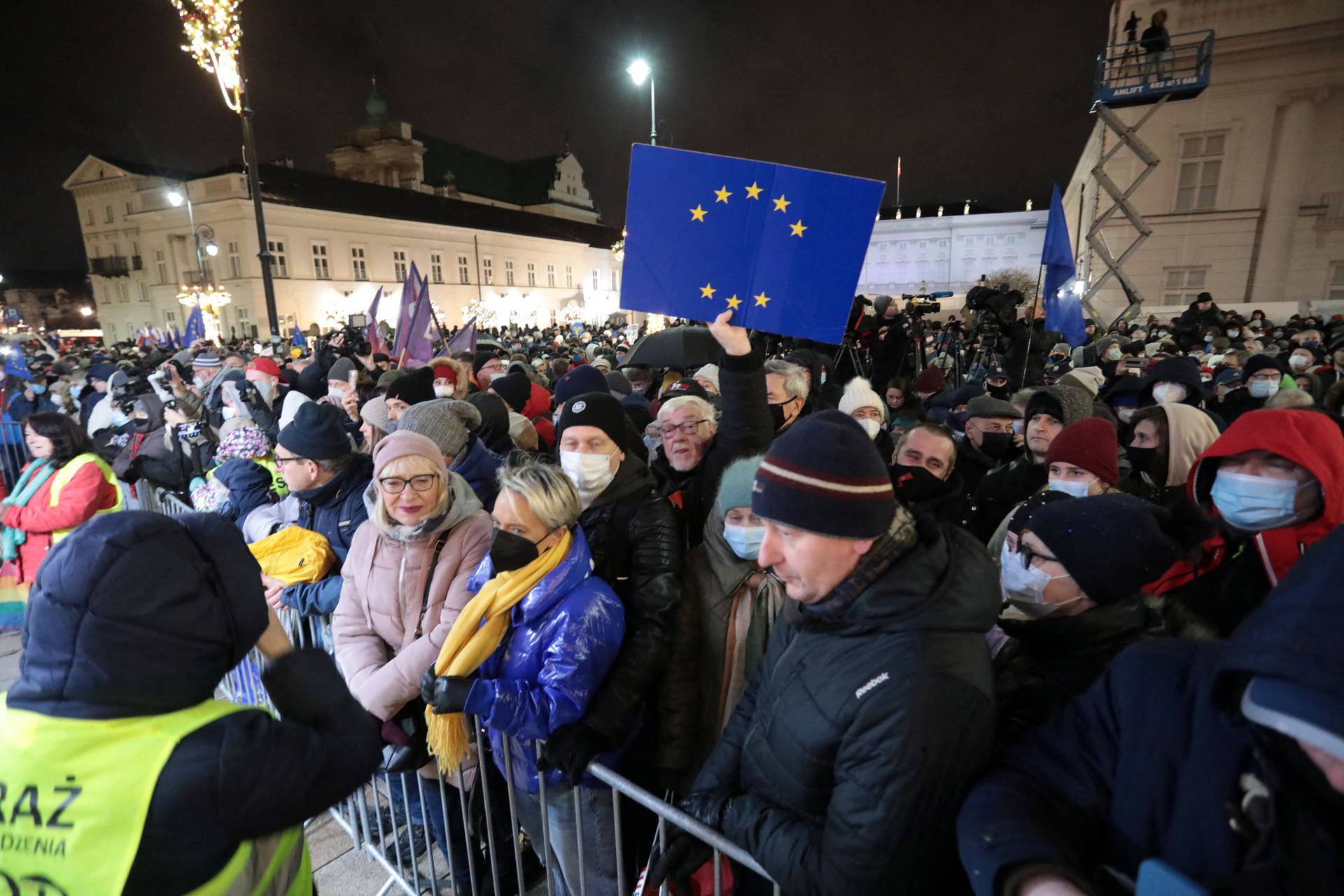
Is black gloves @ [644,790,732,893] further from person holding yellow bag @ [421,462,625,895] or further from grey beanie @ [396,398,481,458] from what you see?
grey beanie @ [396,398,481,458]

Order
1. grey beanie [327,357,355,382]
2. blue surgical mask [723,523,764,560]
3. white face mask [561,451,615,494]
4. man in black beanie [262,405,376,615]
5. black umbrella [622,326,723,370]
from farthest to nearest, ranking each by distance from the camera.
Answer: grey beanie [327,357,355,382]
black umbrella [622,326,723,370]
man in black beanie [262,405,376,615]
white face mask [561,451,615,494]
blue surgical mask [723,523,764,560]

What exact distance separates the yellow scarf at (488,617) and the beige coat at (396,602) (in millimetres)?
276

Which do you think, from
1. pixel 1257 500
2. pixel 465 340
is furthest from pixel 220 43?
pixel 1257 500

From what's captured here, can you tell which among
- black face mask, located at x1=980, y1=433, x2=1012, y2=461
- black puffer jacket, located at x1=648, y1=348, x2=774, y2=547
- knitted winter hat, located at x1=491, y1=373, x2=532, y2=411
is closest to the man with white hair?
black puffer jacket, located at x1=648, y1=348, x2=774, y2=547

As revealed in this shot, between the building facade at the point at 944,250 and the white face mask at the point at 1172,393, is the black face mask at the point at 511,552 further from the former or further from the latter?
the building facade at the point at 944,250

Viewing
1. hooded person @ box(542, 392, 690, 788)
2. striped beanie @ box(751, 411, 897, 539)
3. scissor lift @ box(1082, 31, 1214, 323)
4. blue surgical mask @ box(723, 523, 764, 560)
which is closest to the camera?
striped beanie @ box(751, 411, 897, 539)

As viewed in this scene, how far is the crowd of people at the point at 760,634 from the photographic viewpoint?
43.4 inches

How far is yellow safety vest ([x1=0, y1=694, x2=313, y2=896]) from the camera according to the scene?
1229 millimetres

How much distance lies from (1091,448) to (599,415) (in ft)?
7.57

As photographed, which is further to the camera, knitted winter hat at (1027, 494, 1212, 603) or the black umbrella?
the black umbrella

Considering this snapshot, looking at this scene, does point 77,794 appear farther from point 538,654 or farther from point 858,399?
point 858,399

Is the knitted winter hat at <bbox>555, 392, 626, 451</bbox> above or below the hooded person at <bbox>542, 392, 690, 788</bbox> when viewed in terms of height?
above

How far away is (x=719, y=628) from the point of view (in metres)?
2.37

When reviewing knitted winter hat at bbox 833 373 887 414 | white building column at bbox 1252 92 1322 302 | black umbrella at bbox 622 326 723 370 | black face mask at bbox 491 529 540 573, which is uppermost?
white building column at bbox 1252 92 1322 302
